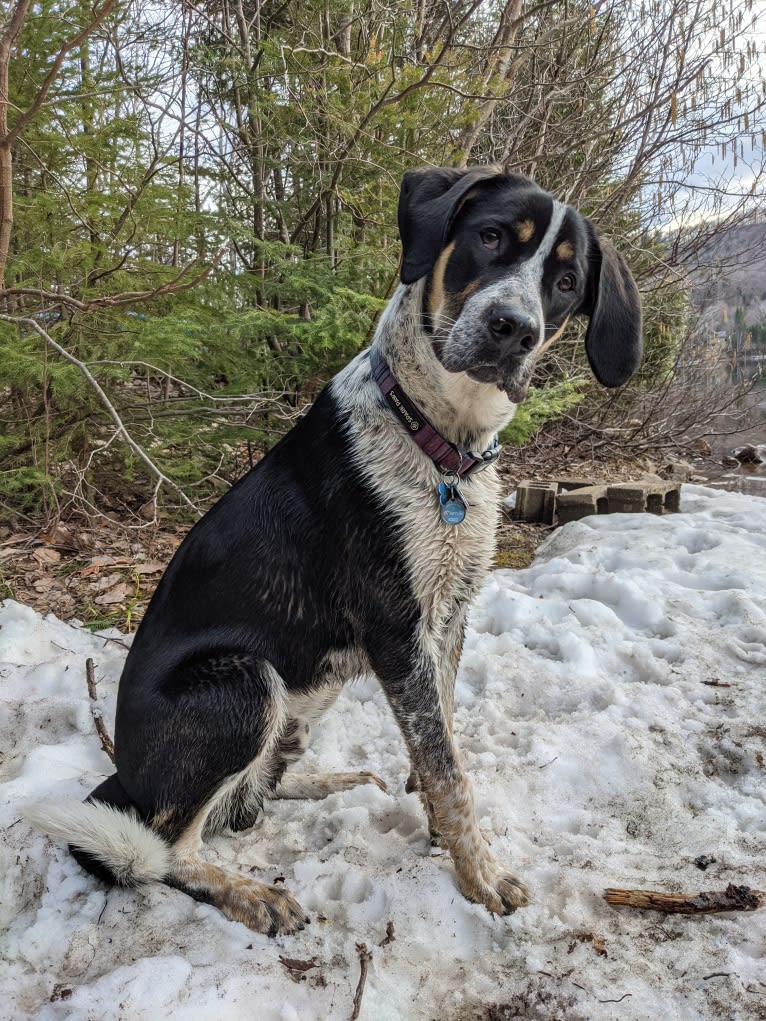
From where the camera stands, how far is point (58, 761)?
7.45 ft

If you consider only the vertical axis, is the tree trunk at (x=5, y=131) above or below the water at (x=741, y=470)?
above

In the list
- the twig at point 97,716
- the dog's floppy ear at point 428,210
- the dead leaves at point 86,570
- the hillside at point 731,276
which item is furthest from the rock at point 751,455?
the twig at point 97,716

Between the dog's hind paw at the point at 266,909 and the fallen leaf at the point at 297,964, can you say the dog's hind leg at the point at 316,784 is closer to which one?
the dog's hind paw at the point at 266,909

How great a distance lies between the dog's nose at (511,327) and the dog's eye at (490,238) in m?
0.26

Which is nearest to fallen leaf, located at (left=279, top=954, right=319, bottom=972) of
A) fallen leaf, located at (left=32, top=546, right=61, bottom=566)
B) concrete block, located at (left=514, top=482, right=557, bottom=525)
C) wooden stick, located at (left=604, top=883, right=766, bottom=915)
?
wooden stick, located at (left=604, top=883, right=766, bottom=915)

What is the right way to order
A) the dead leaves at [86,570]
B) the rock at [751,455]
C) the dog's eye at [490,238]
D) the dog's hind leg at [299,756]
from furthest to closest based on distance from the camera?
1. the rock at [751,455]
2. the dead leaves at [86,570]
3. the dog's hind leg at [299,756]
4. the dog's eye at [490,238]

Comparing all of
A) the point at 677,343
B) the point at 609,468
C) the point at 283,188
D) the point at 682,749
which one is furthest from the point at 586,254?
the point at 677,343

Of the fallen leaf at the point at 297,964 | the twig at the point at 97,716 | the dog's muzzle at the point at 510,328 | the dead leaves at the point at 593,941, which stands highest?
the dog's muzzle at the point at 510,328

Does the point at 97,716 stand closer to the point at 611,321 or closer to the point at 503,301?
the point at 503,301

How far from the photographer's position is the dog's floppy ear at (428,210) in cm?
194

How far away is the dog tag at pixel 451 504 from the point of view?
6.44 feet

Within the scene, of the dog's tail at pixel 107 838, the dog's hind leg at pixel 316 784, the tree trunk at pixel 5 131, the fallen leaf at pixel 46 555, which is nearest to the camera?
the dog's tail at pixel 107 838

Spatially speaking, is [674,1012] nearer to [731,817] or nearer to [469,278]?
[731,817]

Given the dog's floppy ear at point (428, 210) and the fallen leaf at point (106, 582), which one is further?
the fallen leaf at point (106, 582)
